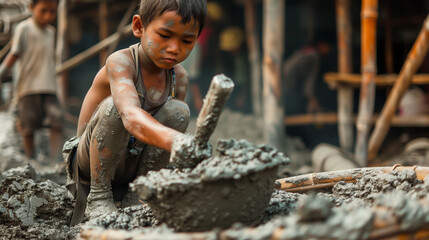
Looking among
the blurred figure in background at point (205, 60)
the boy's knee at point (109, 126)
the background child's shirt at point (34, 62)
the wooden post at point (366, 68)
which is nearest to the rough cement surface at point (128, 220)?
the boy's knee at point (109, 126)

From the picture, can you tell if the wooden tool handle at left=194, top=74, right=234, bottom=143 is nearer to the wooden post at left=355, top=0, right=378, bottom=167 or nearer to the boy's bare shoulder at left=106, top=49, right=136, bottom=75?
the boy's bare shoulder at left=106, top=49, right=136, bottom=75

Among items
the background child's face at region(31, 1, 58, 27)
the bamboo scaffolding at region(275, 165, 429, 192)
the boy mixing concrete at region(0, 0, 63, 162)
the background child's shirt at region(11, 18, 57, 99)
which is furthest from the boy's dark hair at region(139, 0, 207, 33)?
the background child's shirt at region(11, 18, 57, 99)

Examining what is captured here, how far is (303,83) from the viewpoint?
789 cm

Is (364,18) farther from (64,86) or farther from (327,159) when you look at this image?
(64,86)

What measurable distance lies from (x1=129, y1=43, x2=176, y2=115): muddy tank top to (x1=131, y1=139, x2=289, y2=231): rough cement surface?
24.5 inches

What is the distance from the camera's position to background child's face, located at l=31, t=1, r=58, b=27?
4625 millimetres

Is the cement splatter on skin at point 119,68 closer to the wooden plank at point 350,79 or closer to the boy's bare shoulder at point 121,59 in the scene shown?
the boy's bare shoulder at point 121,59

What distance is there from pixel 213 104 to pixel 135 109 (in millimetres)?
473

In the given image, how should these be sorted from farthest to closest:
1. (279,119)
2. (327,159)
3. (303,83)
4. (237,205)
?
(303,83) < (279,119) < (327,159) < (237,205)

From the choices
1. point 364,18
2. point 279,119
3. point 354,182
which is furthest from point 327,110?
point 354,182

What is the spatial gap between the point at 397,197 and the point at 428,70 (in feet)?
20.4

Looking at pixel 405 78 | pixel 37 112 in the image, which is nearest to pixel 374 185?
pixel 405 78

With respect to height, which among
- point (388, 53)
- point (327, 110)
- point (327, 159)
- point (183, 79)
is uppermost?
point (388, 53)

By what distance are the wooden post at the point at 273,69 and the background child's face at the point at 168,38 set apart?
10.5 feet
